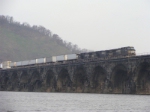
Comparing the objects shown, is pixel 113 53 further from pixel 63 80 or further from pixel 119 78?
pixel 63 80

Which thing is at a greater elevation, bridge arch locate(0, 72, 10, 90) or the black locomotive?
the black locomotive

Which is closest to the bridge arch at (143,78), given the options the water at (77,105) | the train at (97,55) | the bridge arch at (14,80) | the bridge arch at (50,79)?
the train at (97,55)

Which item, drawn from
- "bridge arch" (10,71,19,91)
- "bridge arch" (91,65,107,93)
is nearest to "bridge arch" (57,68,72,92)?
"bridge arch" (91,65,107,93)

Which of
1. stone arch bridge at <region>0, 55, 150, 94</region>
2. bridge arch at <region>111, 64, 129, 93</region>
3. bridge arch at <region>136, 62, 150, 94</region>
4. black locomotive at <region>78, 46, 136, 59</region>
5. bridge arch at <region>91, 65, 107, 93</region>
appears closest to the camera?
bridge arch at <region>136, 62, 150, 94</region>

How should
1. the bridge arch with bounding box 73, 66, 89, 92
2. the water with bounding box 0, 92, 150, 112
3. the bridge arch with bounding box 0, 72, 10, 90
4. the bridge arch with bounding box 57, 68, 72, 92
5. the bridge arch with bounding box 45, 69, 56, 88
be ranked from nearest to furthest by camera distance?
1. the water with bounding box 0, 92, 150, 112
2. the bridge arch with bounding box 73, 66, 89, 92
3. the bridge arch with bounding box 57, 68, 72, 92
4. the bridge arch with bounding box 45, 69, 56, 88
5. the bridge arch with bounding box 0, 72, 10, 90

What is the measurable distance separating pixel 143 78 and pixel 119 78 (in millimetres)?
7174

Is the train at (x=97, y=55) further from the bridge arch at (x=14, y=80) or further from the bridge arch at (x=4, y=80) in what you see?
the bridge arch at (x=4, y=80)

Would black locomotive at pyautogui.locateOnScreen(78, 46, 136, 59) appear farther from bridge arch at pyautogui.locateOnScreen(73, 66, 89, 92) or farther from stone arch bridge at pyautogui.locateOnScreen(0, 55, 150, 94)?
bridge arch at pyautogui.locateOnScreen(73, 66, 89, 92)

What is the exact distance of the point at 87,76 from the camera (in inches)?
3135

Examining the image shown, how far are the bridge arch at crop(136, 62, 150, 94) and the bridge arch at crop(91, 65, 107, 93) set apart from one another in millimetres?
10632

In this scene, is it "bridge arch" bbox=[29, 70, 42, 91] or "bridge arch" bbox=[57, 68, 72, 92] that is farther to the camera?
"bridge arch" bbox=[29, 70, 42, 91]

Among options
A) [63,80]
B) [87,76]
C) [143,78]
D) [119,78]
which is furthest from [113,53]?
[63,80]

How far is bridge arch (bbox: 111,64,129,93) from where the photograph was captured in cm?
7181

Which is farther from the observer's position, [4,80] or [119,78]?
[4,80]
